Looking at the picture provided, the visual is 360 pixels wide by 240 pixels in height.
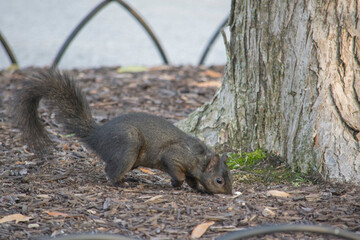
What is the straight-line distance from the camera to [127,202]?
372cm

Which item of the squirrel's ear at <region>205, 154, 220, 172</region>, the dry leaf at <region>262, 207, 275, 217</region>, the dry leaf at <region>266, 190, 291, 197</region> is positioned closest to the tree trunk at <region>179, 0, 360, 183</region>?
the dry leaf at <region>266, 190, 291, 197</region>

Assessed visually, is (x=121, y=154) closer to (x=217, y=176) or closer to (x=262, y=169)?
(x=217, y=176)

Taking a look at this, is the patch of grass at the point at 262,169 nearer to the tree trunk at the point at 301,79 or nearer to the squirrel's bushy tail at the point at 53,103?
the tree trunk at the point at 301,79

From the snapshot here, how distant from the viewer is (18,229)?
10.5 ft

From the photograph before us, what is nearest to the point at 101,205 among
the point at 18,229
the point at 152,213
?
the point at 152,213

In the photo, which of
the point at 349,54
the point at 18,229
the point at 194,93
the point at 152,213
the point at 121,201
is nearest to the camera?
the point at 18,229

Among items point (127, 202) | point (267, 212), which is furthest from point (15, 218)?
point (267, 212)

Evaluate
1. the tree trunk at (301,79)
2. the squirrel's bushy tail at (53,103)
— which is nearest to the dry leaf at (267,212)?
the tree trunk at (301,79)

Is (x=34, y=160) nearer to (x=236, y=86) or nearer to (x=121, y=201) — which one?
(x=121, y=201)

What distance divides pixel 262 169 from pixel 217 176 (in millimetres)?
476

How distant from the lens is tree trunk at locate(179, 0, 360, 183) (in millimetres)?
4016

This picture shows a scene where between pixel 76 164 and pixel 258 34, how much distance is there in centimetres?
211

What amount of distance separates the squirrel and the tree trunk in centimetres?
62

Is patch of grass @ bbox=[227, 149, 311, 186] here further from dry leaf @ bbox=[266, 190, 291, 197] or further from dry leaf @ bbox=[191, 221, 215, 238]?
dry leaf @ bbox=[191, 221, 215, 238]
